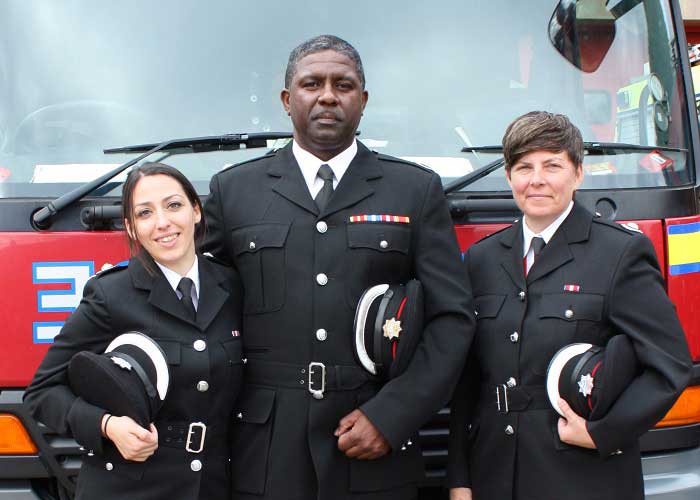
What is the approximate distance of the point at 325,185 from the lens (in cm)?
220

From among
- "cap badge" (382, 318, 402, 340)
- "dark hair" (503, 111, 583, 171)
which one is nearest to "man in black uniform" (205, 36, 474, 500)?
"cap badge" (382, 318, 402, 340)

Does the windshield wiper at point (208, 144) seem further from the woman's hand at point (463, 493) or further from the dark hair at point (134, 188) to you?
the woman's hand at point (463, 493)

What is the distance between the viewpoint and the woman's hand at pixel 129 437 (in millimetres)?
1915

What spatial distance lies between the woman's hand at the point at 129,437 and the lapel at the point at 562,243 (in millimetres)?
1021

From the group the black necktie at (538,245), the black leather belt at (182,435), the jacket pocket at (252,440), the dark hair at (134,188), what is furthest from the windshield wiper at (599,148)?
the black leather belt at (182,435)

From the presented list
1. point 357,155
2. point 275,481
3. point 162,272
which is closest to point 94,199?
point 162,272

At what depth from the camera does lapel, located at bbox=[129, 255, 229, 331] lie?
6.79ft

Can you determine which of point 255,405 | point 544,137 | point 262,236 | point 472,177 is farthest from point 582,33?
point 255,405

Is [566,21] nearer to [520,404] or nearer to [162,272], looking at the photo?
[520,404]

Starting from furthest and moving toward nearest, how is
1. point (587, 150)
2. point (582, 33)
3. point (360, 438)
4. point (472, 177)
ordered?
point (582, 33), point (587, 150), point (472, 177), point (360, 438)

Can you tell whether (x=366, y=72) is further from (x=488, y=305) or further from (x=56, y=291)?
(x=56, y=291)

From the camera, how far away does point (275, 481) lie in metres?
2.08

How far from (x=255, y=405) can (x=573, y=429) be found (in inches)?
31.1

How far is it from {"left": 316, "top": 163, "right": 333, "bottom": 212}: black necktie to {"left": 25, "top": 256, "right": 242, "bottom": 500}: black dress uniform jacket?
37cm
